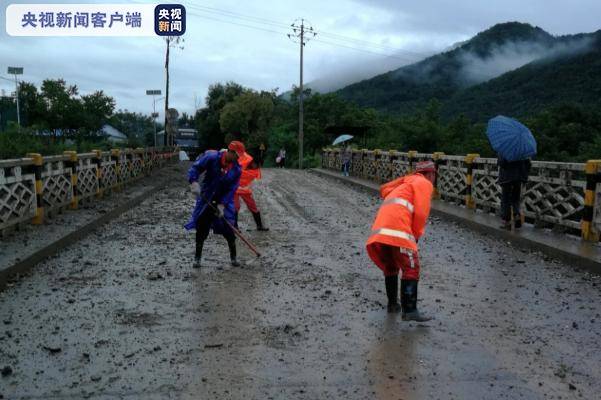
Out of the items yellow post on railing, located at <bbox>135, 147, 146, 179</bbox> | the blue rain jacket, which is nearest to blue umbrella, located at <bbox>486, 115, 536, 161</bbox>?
the blue rain jacket

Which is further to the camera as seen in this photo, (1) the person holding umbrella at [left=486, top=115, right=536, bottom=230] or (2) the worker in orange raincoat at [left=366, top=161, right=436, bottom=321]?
(1) the person holding umbrella at [left=486, top=115, right=536, bottom=230]

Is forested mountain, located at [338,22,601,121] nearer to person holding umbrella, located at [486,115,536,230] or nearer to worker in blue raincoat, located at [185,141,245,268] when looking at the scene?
person holding umbrella, located at [486,115,536,230]

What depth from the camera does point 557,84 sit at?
62438 millimetres

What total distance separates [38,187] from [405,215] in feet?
23.5

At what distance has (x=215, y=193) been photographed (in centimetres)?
734

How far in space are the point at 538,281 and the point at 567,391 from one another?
3.40m

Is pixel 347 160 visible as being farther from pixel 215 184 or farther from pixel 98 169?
pixel 215 184

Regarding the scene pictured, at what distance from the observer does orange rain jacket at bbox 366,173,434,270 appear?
5035mm

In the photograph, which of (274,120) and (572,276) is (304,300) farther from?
(274,120)

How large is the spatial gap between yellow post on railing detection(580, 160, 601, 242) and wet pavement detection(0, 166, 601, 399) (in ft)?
2.98

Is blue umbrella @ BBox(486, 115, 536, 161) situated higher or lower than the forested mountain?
lower

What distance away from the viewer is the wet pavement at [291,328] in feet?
12.3

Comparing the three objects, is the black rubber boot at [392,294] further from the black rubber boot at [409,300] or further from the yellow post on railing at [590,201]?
the yellow post on railing at [590,201]

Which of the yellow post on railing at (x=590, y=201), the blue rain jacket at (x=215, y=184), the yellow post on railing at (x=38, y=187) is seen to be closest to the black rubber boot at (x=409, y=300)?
the blue rain jacket at (x=215, y=184)
